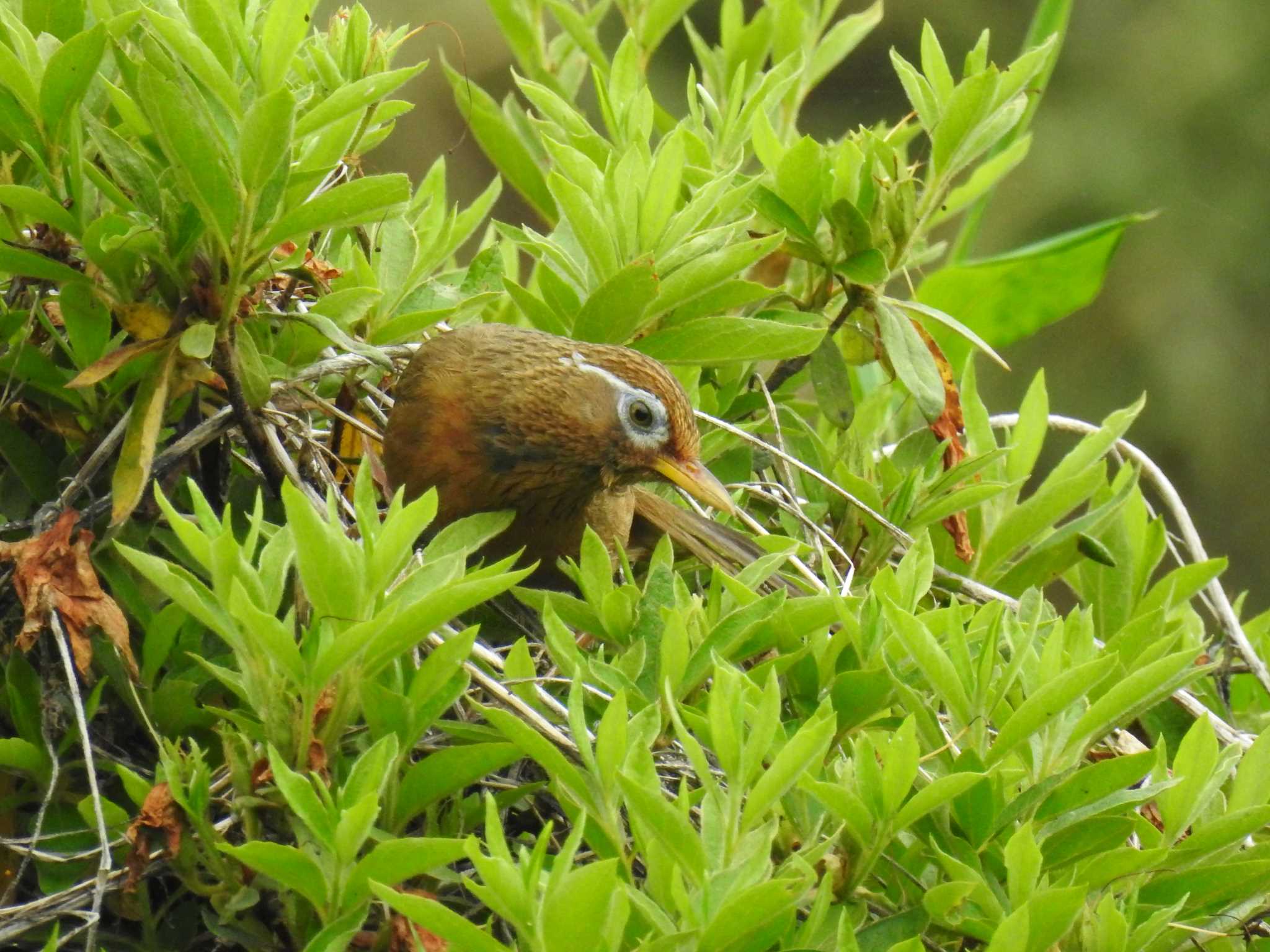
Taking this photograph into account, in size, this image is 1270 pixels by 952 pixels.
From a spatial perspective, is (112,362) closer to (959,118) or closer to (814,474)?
(814,474)

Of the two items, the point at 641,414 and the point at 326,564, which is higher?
the point at 326,564

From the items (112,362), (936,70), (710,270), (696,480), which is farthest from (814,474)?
(112,362)

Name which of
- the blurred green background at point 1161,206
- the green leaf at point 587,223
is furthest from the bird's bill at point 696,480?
the blurred green background at point 1161,206

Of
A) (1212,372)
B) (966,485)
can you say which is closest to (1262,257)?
(1212,372)

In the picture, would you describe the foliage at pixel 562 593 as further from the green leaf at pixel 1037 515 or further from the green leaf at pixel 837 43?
the green leaf at pixel 837 43

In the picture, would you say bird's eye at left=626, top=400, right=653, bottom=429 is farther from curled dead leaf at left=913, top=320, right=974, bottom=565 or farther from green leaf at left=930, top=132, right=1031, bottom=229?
green leaf at left=930, top=132, right=1031, bottom=229

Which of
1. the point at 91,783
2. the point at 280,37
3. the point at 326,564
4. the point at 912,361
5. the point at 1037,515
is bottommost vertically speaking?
the point at 1037,515

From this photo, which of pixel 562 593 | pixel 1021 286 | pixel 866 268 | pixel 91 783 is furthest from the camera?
pixel 1021 286
